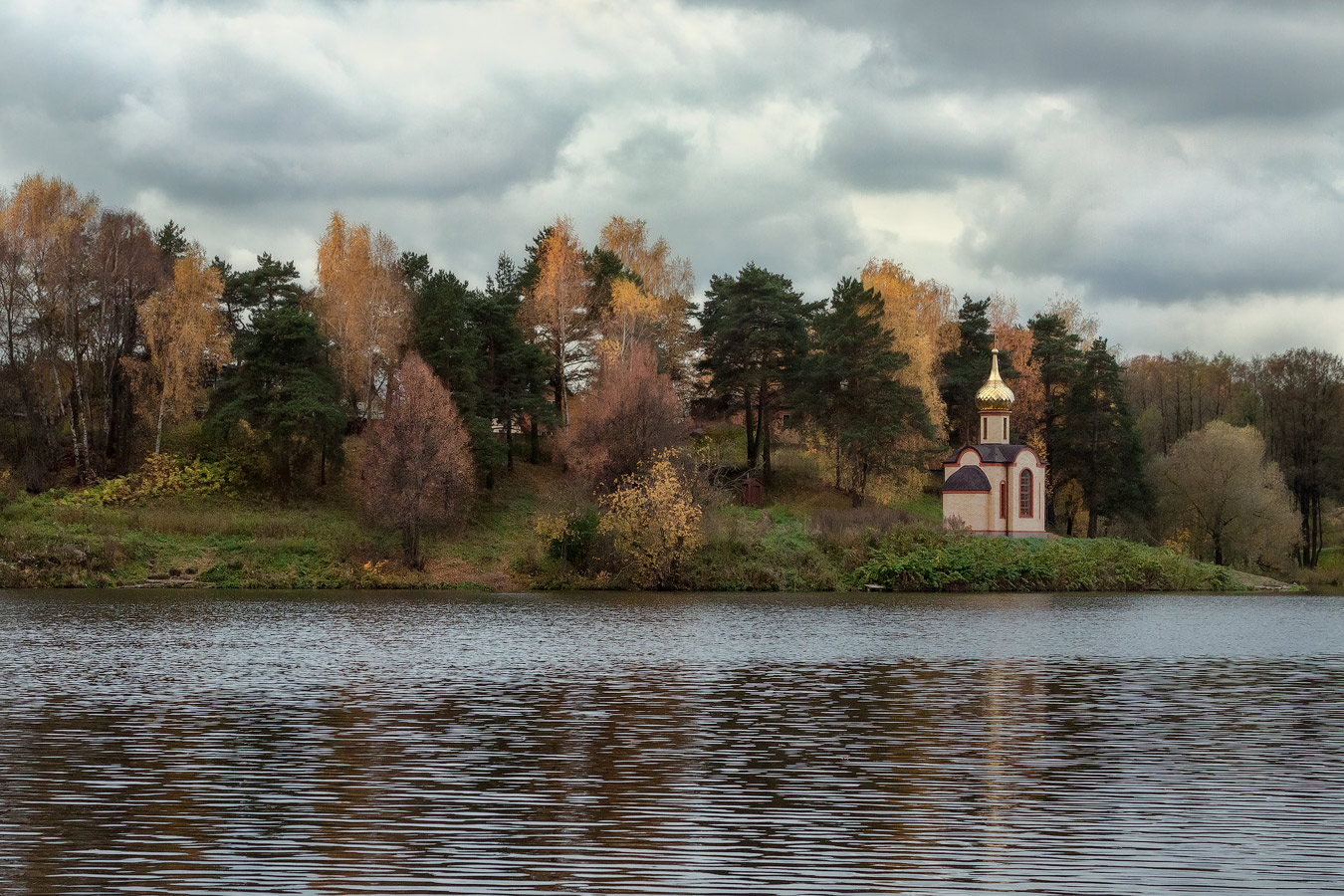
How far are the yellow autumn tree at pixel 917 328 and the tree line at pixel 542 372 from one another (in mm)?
196

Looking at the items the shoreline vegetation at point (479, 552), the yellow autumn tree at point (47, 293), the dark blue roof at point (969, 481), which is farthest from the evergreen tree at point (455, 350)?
the dark blue roof at point (969, 481)

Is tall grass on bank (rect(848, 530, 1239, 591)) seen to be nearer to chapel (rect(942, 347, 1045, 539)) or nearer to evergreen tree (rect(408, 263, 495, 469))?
chapel (rect(942, 347, 1045, 539))

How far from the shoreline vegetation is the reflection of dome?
1133 centimetres

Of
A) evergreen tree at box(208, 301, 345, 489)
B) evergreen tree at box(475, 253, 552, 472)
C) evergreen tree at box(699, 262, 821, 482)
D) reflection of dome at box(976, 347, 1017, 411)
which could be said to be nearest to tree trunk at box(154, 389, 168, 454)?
evergreen tree at box(208, 301, 345, 489)

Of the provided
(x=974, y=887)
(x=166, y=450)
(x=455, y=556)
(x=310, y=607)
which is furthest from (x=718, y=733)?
(x=166, y=450)

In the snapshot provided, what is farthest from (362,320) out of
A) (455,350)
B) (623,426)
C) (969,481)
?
(969,481)

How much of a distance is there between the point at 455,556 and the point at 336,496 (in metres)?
9.76

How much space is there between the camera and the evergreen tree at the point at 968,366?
3516 inches

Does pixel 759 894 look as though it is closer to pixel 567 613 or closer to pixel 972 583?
pixel 567 613

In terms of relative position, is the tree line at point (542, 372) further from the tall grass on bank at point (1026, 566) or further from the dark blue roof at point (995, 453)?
the tall grass on bank at point (1026, 566)

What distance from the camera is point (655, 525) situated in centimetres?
5850

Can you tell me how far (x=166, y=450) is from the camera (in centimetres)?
7188

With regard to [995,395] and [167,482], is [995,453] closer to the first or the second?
[995,395]

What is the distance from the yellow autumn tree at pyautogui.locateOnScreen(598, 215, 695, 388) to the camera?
90.0m
